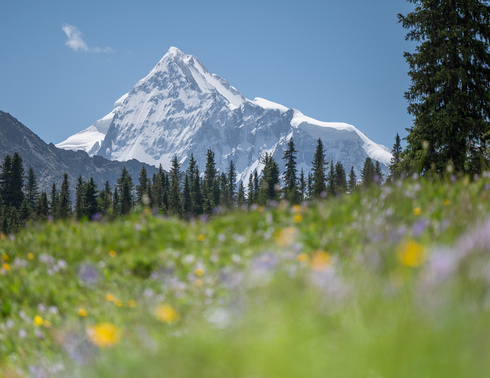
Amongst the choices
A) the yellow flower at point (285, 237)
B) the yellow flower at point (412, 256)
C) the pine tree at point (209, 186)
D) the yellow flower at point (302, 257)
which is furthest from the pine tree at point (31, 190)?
the yellow flower at point (412, 256)

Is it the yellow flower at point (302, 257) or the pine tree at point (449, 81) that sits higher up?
the pine tree at point (449, 81)

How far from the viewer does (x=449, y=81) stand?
19.7 meters

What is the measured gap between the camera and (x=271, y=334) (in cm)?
247

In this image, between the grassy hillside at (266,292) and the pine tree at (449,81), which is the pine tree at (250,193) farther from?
the grassy hillside at (266,292)

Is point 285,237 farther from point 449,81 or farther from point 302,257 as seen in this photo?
point 449,81

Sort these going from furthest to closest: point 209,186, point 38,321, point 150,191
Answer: point 209,186
point 150,191
point 38,321

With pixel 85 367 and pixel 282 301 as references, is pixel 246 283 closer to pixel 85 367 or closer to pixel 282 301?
pixel 282 301

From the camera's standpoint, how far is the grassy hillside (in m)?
2.28

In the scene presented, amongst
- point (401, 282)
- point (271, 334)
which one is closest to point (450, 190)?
point (401, 282)

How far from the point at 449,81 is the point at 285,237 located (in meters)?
18.6

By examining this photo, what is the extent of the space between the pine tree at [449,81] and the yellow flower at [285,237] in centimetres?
1533

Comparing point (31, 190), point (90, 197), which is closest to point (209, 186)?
point (90, 197)

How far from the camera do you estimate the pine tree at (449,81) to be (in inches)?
762

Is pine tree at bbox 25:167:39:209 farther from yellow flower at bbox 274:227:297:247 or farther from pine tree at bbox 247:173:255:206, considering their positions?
yellow flower at bbox 274:227:297:247
